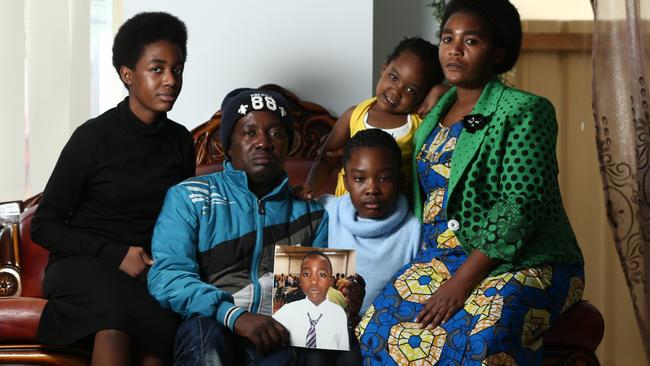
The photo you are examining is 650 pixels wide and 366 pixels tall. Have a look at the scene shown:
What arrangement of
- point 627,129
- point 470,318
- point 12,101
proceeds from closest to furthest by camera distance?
point 470,318 < point 627,129 < point 12,101

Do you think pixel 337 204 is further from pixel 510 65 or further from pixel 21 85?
pixel 21 85

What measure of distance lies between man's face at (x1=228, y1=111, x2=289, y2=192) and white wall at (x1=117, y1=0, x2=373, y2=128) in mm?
784

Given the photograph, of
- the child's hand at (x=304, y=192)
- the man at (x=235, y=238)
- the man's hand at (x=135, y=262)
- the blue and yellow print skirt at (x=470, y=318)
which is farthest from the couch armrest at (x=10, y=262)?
the blue and yellow print skirt at (x=470, y=318)

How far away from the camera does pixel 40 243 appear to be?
7.74ft

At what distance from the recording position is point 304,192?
2441 millimetres

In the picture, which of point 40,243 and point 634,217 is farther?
point 634,217

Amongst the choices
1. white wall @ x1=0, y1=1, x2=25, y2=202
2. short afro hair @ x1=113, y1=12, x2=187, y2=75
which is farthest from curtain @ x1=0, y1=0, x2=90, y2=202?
short afro hair @ x1=113, y1=12, x2=187, y2=75

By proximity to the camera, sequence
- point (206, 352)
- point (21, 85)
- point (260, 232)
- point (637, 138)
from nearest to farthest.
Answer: point (206, 352) < point (260, 232) < point (637, 138) < point (21, 85)

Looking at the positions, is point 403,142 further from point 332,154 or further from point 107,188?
point 107,188

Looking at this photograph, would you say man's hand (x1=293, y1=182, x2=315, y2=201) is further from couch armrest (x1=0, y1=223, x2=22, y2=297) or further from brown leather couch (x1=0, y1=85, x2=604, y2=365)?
couch armrest (x1=0, y1=223, x2=22, y2=297)

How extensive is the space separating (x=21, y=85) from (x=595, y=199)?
2446mm

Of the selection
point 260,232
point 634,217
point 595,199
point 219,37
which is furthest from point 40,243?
point 595,199

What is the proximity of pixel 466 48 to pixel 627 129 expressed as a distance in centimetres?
98

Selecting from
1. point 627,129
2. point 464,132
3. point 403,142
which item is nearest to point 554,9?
point 627,129
